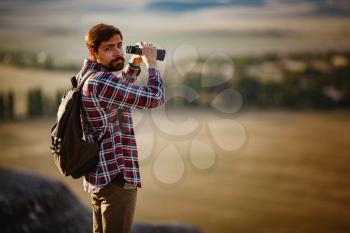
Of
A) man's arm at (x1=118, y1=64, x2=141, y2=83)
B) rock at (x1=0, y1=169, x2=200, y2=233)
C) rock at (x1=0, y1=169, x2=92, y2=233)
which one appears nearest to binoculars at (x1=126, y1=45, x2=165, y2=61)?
man's arm at (x1=118, y1=64, x2=141, y2=83)

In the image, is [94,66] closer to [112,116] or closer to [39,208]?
[112,116]

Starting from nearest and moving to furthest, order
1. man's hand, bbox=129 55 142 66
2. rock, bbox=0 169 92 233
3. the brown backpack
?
the brown backpack
man's hand, bbox=129 55 142 66
rock, bbox=0 169 92 233

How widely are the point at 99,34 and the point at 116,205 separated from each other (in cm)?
53

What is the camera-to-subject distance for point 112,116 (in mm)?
1655

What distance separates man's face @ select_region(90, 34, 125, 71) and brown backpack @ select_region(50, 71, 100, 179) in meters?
0.06

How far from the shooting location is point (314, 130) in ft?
34.2

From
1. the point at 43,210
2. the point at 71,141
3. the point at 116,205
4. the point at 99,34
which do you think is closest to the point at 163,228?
the point at 43,210

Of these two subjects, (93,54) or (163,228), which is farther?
(163,228)

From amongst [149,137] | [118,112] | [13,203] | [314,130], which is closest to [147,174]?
[149,137]

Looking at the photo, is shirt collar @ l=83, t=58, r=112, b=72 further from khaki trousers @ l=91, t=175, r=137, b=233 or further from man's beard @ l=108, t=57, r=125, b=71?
khaki trousers @ l=91, t=175, r=137, b=233

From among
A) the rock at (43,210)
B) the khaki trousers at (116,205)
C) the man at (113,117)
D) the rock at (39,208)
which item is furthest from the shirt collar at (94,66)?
the rock at (39,208)

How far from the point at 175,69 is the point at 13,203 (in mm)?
6529

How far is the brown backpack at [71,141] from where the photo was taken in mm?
1583

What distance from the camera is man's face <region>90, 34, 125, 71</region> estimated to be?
1619mm
